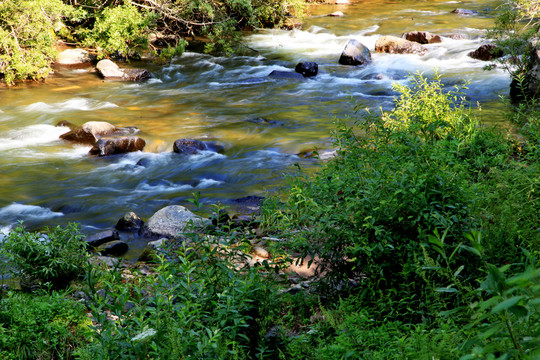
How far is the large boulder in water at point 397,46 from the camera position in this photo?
16297mm

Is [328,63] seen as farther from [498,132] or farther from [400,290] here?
[400,290]

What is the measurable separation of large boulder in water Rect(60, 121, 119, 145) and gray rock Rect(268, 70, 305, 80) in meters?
5.84

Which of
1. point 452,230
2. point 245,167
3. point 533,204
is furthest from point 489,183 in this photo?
point 245,167

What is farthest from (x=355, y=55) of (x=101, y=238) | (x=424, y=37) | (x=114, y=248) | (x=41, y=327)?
(x=41, y=327)

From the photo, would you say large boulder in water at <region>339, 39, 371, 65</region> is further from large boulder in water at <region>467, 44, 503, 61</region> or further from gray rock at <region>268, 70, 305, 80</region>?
large boulder in water at <region>467, 44, 503, 61</region>

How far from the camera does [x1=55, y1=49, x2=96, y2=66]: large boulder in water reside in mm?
16359

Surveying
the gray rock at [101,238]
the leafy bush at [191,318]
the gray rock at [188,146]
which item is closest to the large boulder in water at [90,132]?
the gray rock at [188,146]

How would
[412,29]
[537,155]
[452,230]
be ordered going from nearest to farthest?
[452,230] → [537,155] → [412,29]

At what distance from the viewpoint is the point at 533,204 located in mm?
3848

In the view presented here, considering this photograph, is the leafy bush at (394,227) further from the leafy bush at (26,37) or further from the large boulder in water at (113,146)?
the leafy bush at (26,37)

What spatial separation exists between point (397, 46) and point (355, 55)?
6.09 feet

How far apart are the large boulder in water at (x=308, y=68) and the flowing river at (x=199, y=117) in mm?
517

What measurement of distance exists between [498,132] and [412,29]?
13.9 metres

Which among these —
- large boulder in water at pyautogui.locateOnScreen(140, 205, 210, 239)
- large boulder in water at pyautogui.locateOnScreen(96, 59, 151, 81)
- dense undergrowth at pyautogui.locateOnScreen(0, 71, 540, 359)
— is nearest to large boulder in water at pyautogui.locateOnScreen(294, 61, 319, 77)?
large boulder in water at pyautogui.locateOnScreen(96, 59, 151, 81)
